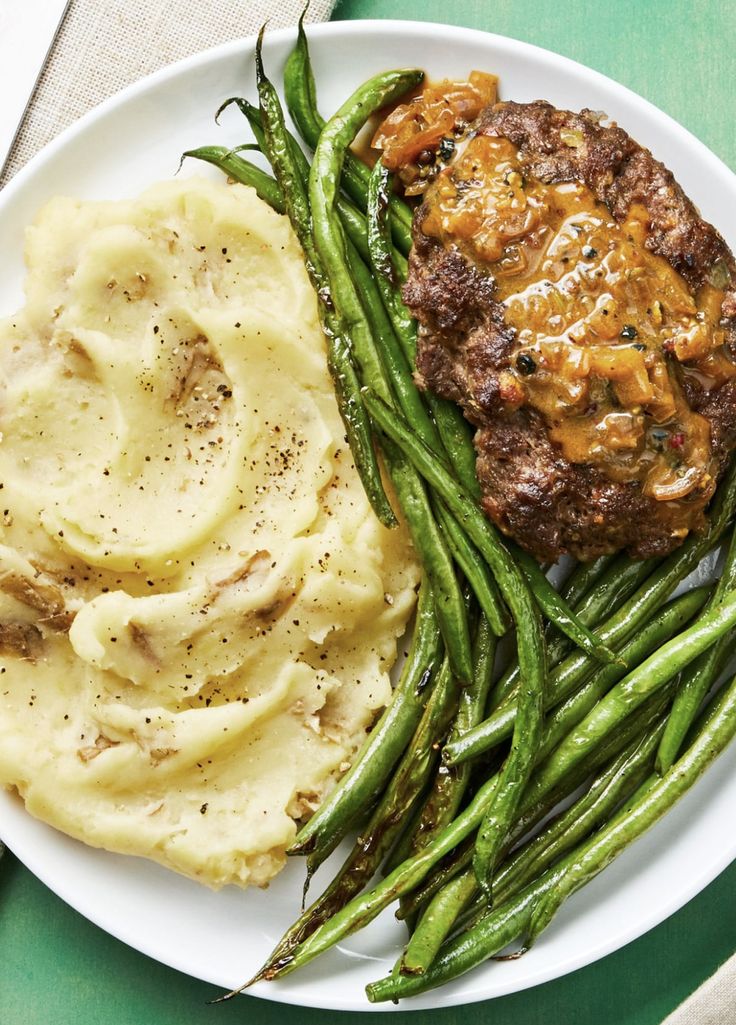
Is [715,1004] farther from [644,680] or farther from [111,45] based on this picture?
[111,45]

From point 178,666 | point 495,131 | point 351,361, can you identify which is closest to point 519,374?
point 351,361

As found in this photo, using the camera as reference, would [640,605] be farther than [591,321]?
Yes

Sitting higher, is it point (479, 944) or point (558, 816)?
point (558, 816)

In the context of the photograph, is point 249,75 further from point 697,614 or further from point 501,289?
point 697,614

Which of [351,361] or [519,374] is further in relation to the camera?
[351,361]

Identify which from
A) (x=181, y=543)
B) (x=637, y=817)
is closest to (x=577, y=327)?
(x=181, y=543)

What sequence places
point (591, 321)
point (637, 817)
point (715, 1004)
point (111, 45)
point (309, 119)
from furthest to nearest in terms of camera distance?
point (111, 45)
point (715, 1004)
point (309, 119)
point (637, 817)
point (591, 321)
